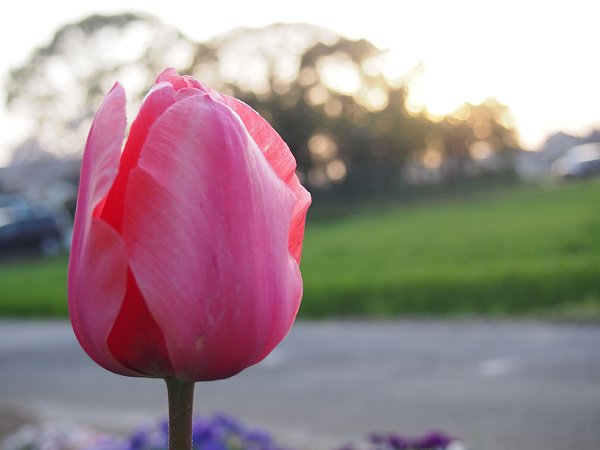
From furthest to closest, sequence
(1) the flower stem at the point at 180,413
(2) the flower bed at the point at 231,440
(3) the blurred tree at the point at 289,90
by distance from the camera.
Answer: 1. (3) the blurred tree at the point at 289,90
2. (2) the flower bed at the point at 231,440
3. (1) the flower stem at the point at 180,413

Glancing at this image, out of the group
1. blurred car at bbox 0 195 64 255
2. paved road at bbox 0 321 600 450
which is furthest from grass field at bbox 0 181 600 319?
blurred car at bbox 0 195 64 255

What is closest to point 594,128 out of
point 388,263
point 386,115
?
point 386,115

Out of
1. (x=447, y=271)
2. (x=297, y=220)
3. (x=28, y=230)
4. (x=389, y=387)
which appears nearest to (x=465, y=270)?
(x=447, y=271)

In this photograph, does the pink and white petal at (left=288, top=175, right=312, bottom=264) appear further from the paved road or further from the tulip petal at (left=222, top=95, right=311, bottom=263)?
the paved road

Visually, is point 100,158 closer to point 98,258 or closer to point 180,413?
point 98,258

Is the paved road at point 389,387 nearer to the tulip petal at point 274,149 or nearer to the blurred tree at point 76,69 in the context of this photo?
the tulip petal at point 274,149

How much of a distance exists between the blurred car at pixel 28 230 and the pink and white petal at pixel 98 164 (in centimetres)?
2356

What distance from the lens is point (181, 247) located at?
0.61 meters

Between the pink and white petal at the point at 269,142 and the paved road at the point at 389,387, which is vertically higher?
the pink and white petal at the point at 269,142

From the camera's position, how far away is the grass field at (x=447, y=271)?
28.4 feet

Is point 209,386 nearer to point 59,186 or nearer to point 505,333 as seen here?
point 505,333

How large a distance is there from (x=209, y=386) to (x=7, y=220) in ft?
58.8

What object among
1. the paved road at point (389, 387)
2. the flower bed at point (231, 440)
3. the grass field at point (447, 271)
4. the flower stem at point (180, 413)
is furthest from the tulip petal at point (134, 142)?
the grass field at point (447, 271)

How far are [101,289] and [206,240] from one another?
0.09 meters
